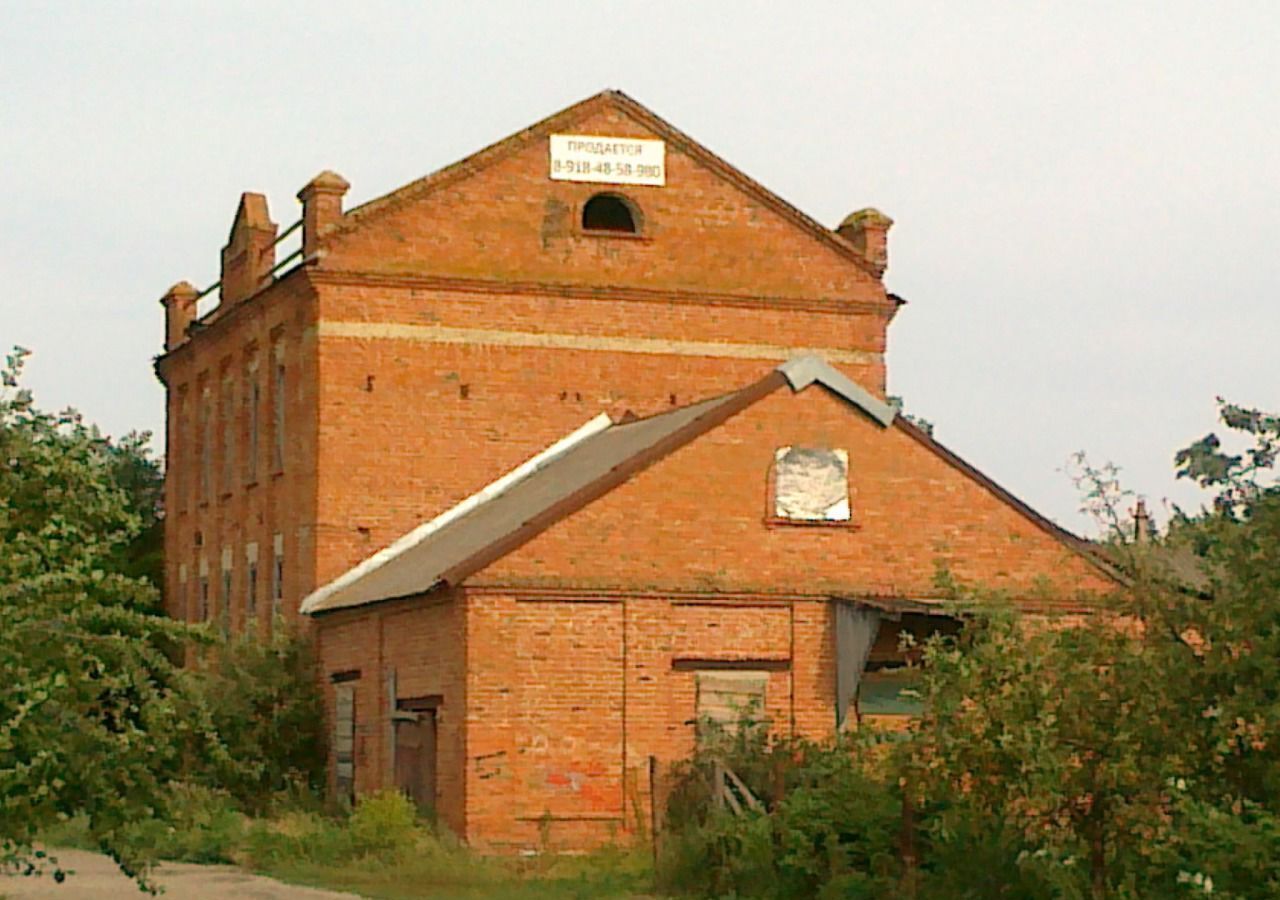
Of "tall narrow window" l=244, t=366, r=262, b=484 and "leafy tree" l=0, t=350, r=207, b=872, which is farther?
"tall narrow window" l=244, t=366, r=262, b=484

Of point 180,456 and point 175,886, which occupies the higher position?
point 180,456

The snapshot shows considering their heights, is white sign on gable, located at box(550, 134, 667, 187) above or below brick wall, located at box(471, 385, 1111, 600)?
above

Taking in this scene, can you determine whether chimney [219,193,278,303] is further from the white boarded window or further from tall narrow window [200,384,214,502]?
the white boarded window

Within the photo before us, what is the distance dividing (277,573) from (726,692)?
11.3 meters

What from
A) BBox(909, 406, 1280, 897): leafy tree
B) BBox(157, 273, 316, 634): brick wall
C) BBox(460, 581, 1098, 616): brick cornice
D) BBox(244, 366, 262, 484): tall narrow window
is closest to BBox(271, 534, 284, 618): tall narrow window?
BBox(157, 273, 316, 634): brick wall

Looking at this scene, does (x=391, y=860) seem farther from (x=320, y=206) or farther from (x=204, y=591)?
(x=204, y=591)

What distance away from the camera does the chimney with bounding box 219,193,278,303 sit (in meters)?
41.7

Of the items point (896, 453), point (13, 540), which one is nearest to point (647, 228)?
point (896, 453)

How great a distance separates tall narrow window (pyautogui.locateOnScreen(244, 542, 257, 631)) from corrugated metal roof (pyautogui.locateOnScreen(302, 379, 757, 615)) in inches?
172

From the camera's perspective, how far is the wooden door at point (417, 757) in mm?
31234

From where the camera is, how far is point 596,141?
128 feet

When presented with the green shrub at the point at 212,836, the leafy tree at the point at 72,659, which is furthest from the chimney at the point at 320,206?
the leafy tree at the point at 72,659

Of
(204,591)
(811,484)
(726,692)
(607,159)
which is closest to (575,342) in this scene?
(607,159)

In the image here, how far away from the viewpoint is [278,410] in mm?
39781
